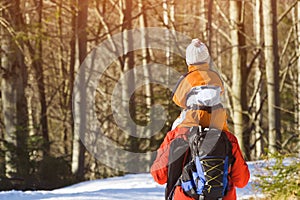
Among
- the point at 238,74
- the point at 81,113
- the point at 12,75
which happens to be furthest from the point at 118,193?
the point at 12,75

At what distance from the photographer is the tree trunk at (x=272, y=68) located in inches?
612

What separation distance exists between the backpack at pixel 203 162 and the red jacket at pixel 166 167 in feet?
0.12

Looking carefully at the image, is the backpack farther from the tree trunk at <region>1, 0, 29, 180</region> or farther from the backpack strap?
the tree trunk at <region>1, 0, 29, 180</region>

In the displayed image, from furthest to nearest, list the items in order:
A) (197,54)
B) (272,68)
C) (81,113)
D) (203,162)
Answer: (81,113) < (272,68) < (197,54) < (203,162)

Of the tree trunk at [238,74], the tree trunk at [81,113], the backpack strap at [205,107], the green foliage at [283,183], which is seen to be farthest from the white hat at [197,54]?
the tree trunk at [238,74]

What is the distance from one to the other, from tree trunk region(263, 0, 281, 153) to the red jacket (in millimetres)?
10778

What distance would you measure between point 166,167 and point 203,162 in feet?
0.89

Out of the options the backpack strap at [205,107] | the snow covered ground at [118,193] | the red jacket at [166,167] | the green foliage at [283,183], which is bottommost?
the snow covered ground at [118,193]

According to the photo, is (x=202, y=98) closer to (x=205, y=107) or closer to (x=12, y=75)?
(x=205, y=107)

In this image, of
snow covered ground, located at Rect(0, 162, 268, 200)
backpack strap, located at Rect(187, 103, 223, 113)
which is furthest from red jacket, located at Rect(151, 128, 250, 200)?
snow covered ground, located at Rect(0, 162, 268, 200)

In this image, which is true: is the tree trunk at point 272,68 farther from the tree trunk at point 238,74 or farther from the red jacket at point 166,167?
the red jacket at point 166,167

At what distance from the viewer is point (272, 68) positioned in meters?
15.8

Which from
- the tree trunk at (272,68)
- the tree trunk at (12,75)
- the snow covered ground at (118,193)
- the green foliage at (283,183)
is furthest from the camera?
the tree trunk at (12,75)

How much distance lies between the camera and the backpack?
4668 millimetres
